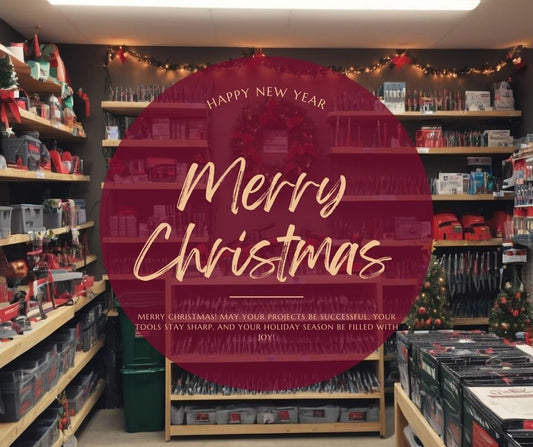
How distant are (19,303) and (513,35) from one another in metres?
A: 4.38

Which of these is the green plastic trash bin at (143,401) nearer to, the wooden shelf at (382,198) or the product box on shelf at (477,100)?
the wooden shelf at (382,198)

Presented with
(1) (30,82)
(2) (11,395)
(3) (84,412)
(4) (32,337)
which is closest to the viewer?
(2) (11,395)

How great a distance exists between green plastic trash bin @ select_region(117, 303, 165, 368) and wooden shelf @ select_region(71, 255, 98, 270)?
2.07 feet

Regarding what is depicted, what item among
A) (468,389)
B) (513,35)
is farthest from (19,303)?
(513,35)

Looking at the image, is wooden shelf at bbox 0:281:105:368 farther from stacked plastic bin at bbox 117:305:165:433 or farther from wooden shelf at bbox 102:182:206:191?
wooden shelf at bbox 102:182:206:191

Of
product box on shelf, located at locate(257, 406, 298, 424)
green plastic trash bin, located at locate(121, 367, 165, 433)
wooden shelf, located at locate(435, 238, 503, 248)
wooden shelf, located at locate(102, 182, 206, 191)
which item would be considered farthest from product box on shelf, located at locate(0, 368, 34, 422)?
wooden shelf, located at locate(435, 238, 503, 248)

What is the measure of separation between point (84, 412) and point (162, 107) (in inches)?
102

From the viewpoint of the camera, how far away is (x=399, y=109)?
4.84 meters

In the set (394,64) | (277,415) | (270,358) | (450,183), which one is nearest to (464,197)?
(450,183)

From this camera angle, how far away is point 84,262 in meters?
4.70

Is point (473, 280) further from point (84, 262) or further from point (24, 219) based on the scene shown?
point (24, 219)

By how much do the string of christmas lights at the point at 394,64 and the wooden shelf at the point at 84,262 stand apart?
1.76 m

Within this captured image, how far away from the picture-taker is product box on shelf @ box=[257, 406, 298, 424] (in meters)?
4.25

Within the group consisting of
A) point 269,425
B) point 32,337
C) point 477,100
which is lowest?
point 269,425
